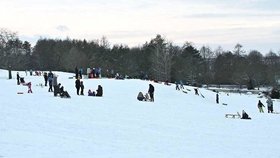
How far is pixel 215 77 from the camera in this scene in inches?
4173

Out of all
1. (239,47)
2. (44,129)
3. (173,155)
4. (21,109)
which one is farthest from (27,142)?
(239,47)

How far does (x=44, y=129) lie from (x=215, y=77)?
3553 inches

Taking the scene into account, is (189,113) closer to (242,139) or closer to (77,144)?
(242,139)

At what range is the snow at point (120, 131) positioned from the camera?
15000 millimetres

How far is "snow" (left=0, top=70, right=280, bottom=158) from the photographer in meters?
15.0

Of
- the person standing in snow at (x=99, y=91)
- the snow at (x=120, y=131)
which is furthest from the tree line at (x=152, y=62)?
the snow at (x=120, y=131)

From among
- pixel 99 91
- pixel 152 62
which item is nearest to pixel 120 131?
pixel 99 91

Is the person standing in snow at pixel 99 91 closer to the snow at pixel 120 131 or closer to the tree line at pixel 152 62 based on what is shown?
the snow at pixel 120 131

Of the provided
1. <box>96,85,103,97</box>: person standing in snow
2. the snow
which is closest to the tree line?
<box>96,85,103,97</box>: person standing in snow

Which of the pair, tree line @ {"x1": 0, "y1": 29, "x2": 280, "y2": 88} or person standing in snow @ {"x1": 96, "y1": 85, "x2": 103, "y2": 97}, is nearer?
person standing in snow @ {"x1": 96, "y1": 85, "x2": 103, "y2": 97}

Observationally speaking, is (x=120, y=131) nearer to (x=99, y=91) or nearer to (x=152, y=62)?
(x=99, y=91)

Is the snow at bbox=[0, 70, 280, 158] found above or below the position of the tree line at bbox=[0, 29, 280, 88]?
below

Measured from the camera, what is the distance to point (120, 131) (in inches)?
787

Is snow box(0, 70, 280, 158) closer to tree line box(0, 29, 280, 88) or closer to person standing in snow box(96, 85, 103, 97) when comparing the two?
person standing in snow box(96, 85, 103, 97)
